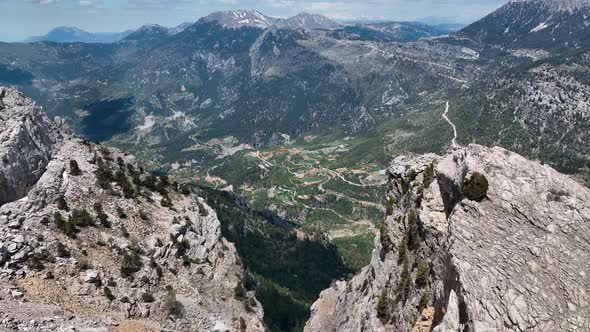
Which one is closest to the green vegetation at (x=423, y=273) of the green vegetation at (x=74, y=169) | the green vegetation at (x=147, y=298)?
the green vegetation at (x=147, y=298)

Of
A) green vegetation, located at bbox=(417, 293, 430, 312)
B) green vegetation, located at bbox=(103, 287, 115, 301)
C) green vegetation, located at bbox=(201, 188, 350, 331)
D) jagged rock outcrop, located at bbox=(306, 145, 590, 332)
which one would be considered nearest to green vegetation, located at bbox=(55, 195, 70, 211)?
green vegetation, located at bbox=(103, 287, 115, 301)

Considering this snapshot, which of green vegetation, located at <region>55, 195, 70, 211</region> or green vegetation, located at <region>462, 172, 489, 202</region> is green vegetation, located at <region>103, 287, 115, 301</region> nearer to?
green vegetation, located at <region>55, 195, 70, 211</region>

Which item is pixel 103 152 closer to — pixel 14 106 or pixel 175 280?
pixel 14 106

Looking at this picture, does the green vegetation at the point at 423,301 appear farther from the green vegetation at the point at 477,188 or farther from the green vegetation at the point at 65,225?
the green vegetation at the point at 65,225

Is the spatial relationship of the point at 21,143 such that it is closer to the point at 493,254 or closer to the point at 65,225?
the point at 65,225

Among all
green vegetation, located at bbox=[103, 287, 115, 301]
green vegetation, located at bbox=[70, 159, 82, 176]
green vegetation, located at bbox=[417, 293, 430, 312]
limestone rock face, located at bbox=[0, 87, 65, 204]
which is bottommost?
green vegetation, located at bbox=[103, 287, 115, 301]

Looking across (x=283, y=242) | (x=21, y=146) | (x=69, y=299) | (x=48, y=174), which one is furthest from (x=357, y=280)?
(x=283, y=242)

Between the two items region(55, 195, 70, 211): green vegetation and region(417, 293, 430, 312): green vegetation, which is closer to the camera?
region(417, 293, 430, 312): green vegetation
